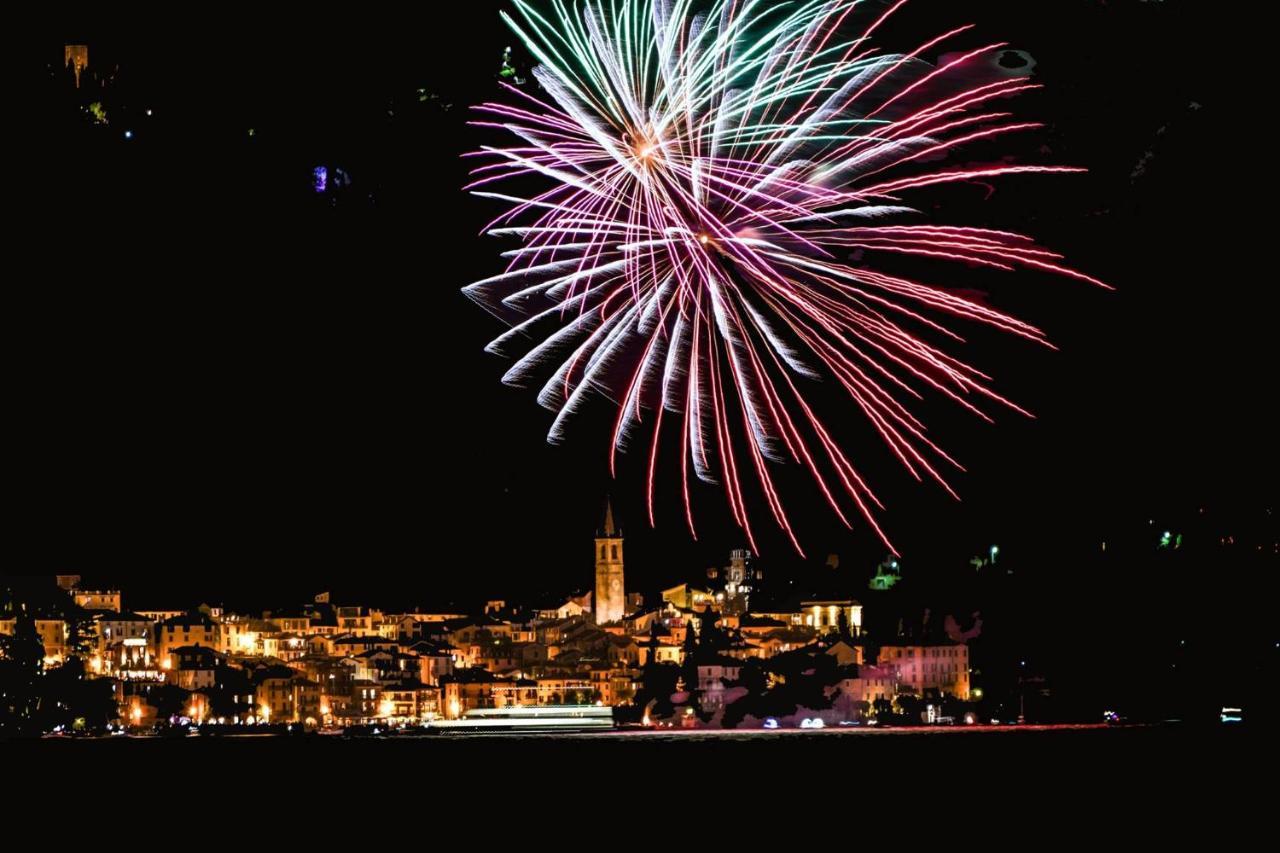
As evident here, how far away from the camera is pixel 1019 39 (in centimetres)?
1031

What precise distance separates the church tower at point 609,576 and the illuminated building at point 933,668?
21.0 ft

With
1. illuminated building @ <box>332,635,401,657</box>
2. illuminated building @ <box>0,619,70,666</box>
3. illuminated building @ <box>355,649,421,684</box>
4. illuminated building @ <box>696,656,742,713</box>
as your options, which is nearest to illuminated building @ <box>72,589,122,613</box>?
illuminated building @ <box>0,619,70,666</box>

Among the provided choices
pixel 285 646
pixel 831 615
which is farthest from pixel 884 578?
pixel 285 646

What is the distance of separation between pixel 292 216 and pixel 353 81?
1379mm

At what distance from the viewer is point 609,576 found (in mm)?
36281

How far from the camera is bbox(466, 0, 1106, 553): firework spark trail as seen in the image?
1058 centimetres

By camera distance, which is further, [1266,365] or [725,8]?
[1266,365]

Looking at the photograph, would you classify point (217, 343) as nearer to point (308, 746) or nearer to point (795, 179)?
point (795, 179)

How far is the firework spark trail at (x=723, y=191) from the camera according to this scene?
10578mm

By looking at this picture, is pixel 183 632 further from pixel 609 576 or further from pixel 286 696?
pixel 609 576

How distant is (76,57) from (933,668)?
22871 millimetres

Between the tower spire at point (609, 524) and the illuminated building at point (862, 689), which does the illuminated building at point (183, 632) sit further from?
the illuminated building at point (862, 689)

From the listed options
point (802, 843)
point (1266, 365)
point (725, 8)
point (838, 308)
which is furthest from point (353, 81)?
point (1266, 365)

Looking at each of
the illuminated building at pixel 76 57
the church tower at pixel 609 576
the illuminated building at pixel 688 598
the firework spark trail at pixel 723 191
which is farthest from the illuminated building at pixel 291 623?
the illuminated building at pixel 76 57
